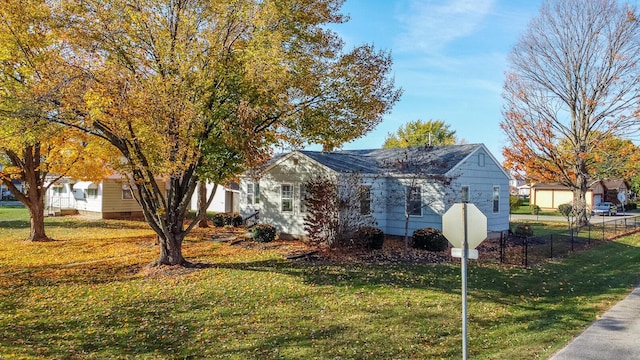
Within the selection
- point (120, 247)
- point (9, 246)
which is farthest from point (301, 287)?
point (9, 246)

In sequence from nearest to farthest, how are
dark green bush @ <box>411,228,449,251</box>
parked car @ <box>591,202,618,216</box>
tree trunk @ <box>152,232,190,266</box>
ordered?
tree trunk @ <box>152,232,190,266</box> < dark green bush @ <box>411,228,449,251</box> < parked car @ <box>591,202,618,216</box>

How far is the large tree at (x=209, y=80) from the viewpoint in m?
11.6

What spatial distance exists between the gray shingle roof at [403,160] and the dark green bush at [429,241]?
2605 mm

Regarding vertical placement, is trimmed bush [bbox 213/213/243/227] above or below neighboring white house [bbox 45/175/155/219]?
below

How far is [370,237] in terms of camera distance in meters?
17.4

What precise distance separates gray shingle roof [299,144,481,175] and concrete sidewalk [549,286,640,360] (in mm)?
9014

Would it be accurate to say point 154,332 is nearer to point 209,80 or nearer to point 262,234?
point 209,80

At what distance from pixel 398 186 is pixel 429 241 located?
3.78 m

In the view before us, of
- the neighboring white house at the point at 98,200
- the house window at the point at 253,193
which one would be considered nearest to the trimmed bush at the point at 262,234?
the house window at the point at 253,193

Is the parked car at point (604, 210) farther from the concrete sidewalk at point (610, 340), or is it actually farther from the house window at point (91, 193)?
the house window at point (91, 193)

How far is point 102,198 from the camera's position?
104ft

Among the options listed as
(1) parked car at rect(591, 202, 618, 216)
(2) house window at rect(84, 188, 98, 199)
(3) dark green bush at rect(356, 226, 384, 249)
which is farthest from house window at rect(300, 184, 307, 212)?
(1) parked car at rect(591, 202, 618, 216)

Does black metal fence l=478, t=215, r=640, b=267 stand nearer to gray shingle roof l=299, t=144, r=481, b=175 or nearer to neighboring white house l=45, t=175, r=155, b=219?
gray shingle roof l=299, t=144, r=481, b=175

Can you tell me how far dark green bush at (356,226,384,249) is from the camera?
680 inches
